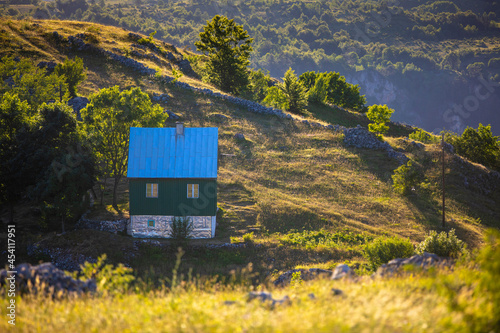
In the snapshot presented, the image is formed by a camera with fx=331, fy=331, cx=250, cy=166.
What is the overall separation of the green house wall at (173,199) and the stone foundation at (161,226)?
1.19 feet

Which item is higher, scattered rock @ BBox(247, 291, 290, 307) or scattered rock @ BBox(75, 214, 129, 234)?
scattered rock @ BBox(247, 291, 290, 307)

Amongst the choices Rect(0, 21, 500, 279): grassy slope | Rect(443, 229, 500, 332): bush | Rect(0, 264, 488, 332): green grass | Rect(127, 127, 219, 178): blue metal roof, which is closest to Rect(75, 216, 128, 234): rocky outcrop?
Rect(0, 21, 500, 279): grassy slope

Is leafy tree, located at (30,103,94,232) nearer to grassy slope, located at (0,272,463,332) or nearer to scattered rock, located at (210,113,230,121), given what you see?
grassy slope, located at (0,272,463,332)

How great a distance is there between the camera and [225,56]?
6288 centimetres

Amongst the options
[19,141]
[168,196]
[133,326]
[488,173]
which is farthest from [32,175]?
[488,173]

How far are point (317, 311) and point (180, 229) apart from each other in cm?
1931

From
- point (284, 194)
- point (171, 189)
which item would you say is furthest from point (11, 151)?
point (284, 194)

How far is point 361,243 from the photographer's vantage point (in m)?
26.9

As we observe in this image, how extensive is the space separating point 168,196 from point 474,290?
71.5 ft

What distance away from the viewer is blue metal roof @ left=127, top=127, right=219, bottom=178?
85.1 ft

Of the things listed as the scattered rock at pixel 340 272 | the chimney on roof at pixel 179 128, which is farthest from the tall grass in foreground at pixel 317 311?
the chimney on roof at pixel 179 128

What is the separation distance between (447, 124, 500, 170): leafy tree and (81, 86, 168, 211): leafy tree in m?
Answer: 48.2

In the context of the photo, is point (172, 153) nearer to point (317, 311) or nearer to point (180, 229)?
point (180, 229)

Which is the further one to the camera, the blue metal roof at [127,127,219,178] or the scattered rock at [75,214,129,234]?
the blue metal roof at [127,127,219,178]
